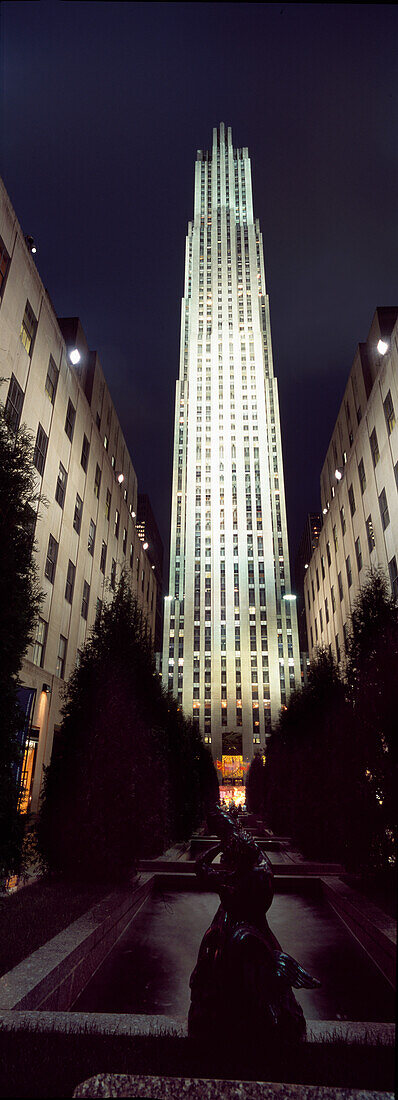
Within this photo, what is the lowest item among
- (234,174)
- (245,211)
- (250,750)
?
(250,750)

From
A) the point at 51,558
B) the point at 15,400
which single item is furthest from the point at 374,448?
the point at 15,400

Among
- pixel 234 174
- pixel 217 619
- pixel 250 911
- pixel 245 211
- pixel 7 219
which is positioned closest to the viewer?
pixel 250 911

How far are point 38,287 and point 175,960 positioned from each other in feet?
94.7

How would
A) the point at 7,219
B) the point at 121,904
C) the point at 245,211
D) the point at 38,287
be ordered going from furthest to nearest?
the point at 245,211, the point at 38,287, the point at 7,219, the point at 121,904

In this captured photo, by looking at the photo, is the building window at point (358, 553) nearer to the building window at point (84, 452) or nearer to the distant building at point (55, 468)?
the distant building at point (55, 468)

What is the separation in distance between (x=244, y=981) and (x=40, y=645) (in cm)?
2517

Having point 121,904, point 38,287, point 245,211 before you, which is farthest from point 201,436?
point 121,904

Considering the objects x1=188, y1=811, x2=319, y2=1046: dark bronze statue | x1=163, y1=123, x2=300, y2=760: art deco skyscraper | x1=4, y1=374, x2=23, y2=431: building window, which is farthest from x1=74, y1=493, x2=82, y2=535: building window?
x1=163, y1=123, x2=300, y2=760: art deco skyscraper

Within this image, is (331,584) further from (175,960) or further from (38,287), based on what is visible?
(175,960)

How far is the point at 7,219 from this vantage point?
73.4 feet

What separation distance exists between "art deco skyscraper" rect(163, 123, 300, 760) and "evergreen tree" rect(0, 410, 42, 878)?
95697 millimetres

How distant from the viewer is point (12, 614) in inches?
348

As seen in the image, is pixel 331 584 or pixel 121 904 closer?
pixel 121 904

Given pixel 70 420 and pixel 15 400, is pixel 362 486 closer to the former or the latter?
pixel 70 420
